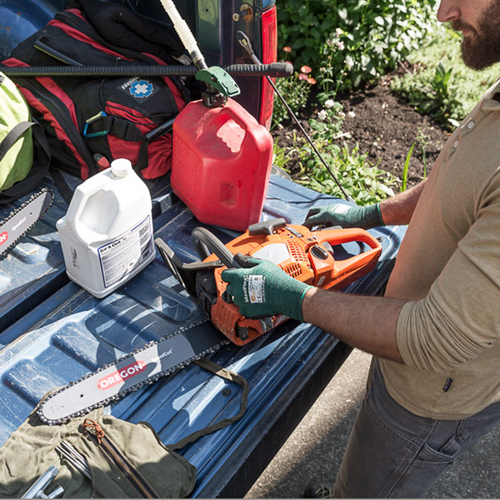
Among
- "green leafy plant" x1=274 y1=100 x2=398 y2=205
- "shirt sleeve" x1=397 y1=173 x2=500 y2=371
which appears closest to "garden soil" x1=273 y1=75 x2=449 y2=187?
"green leafy plant" x1=274 y1=100 x2=398 y2=205

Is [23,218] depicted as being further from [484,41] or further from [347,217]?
[484,41]

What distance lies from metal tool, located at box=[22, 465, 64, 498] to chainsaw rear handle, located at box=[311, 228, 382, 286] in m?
1.19

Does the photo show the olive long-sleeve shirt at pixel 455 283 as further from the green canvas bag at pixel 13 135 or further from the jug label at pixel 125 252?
the green canvas bag at pixel 13 135

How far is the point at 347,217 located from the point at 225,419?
3.27 feet

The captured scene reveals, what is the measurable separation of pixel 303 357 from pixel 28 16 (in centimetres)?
226

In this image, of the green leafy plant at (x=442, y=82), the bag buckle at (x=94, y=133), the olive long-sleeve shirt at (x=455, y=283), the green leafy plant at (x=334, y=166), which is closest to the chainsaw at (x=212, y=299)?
the olive long-sleeve shirt at (x=455, y=283)

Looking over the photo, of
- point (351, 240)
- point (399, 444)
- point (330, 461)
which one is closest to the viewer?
point (399, 444)

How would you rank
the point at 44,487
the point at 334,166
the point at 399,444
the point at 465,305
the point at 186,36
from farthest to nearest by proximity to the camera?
the point at 334,166
the point at 186,36
the point at 399,444
the point at 44,487
the point at 465,305

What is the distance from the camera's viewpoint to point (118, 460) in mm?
1742

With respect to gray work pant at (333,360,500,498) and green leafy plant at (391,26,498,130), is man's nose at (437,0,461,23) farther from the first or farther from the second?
green leafy plant at (391,26,498,130)

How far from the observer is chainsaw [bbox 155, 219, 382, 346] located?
206 cm

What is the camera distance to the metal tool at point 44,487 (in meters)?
1.62

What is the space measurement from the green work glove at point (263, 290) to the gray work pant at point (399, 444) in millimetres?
402

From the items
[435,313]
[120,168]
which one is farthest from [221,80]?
[435,313]
